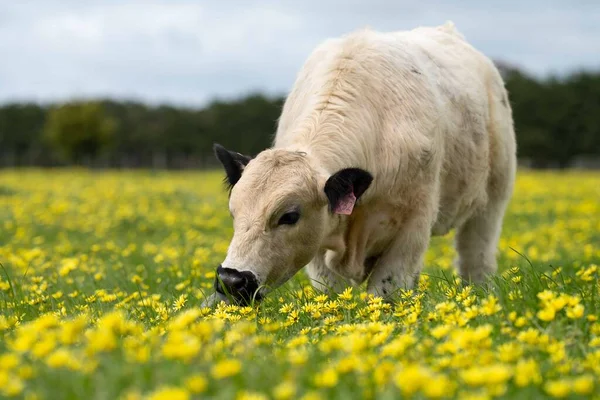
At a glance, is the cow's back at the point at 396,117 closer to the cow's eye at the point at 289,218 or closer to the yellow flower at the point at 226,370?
the cow's eye at the point at 289,218

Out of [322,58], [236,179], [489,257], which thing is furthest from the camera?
[489,257]

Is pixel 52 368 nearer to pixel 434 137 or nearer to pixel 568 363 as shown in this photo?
pixel 568 363

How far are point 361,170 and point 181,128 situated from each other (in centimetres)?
5473

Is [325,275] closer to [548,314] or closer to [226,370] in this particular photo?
[548,314]

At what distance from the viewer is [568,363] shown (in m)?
2.71

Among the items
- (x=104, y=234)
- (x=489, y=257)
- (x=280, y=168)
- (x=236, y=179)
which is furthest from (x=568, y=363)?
(x=104, y=234)

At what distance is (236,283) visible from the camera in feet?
14.4

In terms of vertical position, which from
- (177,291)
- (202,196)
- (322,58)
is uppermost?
(322,58)

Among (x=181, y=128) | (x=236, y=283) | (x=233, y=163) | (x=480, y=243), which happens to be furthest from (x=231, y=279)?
(x=181, y=128)

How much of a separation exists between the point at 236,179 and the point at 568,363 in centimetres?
304

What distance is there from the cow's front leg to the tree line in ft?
136

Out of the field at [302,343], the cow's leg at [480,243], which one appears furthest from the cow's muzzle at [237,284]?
the cow's leg at [480,243]

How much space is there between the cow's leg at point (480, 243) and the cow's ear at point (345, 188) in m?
3.11

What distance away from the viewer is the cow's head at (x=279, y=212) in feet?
15.0
